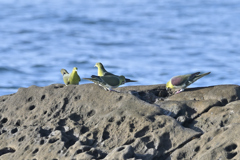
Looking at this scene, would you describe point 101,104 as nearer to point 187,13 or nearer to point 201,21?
point 201,21

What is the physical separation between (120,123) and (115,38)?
17383 mm

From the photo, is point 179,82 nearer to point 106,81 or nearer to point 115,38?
point 106,81

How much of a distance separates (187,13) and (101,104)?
23.8 metres

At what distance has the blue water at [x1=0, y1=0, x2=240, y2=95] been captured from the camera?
675 inches

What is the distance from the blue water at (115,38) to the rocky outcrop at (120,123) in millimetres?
7956

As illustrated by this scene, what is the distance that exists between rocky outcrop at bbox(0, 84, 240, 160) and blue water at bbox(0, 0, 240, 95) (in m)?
7.96

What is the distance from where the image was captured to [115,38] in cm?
2317

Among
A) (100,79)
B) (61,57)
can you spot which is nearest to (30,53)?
(61,57)

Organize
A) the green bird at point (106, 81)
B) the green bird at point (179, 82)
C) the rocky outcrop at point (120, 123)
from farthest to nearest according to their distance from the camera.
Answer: the green bird at point (179, 82) < the green bird at point (106, 81) < the rocky outcrop at point (120, 123)

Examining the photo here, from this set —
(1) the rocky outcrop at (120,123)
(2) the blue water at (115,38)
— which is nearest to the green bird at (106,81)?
(1) the rocky outcrop at (120,123)

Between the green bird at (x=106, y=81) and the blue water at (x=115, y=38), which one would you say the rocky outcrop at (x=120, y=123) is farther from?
the blue water at (x=115, y=38)

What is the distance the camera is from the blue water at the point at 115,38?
17.1 m

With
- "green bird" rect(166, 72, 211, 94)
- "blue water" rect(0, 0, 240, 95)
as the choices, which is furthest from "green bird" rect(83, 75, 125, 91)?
"blue water" rect(0, 0, 240, 95)

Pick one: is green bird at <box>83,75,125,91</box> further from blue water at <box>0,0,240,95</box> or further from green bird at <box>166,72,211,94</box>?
blue water at <box>0,0,240,95</box>
